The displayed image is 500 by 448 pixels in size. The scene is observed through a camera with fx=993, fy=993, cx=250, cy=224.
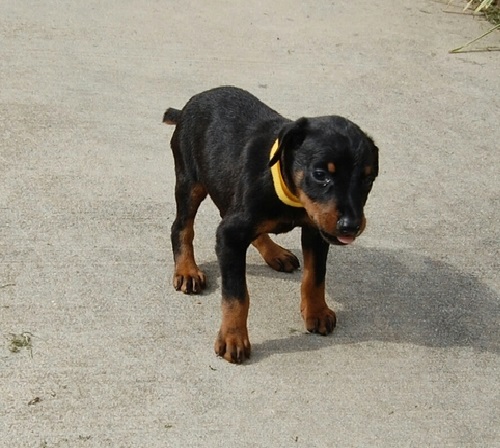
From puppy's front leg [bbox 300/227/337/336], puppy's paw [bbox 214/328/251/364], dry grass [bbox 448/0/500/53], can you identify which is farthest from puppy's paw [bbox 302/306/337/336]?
dry grass [bbox 448/0/500/53]

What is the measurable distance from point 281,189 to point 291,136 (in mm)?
235

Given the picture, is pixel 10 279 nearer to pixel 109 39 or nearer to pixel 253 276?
pixel 253 276

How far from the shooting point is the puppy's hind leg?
15.8 ft

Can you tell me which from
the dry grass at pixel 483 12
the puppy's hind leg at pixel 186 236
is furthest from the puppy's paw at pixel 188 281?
the dry grass at pixel 483 12

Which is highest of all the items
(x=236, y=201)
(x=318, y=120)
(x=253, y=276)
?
(x=318, y=120)

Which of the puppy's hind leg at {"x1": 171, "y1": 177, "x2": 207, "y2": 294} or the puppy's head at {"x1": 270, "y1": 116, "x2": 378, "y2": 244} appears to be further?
the puppy's hind leg at {"x1": 171, "y1": 177, "x2": 207, "y2": 294}

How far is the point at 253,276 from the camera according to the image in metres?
5.08

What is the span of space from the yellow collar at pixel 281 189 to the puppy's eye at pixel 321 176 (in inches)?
6.6

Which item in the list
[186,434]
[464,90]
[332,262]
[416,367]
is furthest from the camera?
[464,90]

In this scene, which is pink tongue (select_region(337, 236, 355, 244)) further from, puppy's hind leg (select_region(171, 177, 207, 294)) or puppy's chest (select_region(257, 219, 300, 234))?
puppy's hind leg (select_region(171, 177, 207, 294))

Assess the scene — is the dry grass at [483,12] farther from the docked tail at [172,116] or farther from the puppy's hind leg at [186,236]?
the puppy's hind leg at [186,236]

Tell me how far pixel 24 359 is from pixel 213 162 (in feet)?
4.07

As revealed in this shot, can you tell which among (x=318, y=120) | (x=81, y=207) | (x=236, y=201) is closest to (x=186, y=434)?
(x=236, y=201)

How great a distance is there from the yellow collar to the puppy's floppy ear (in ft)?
0.14
